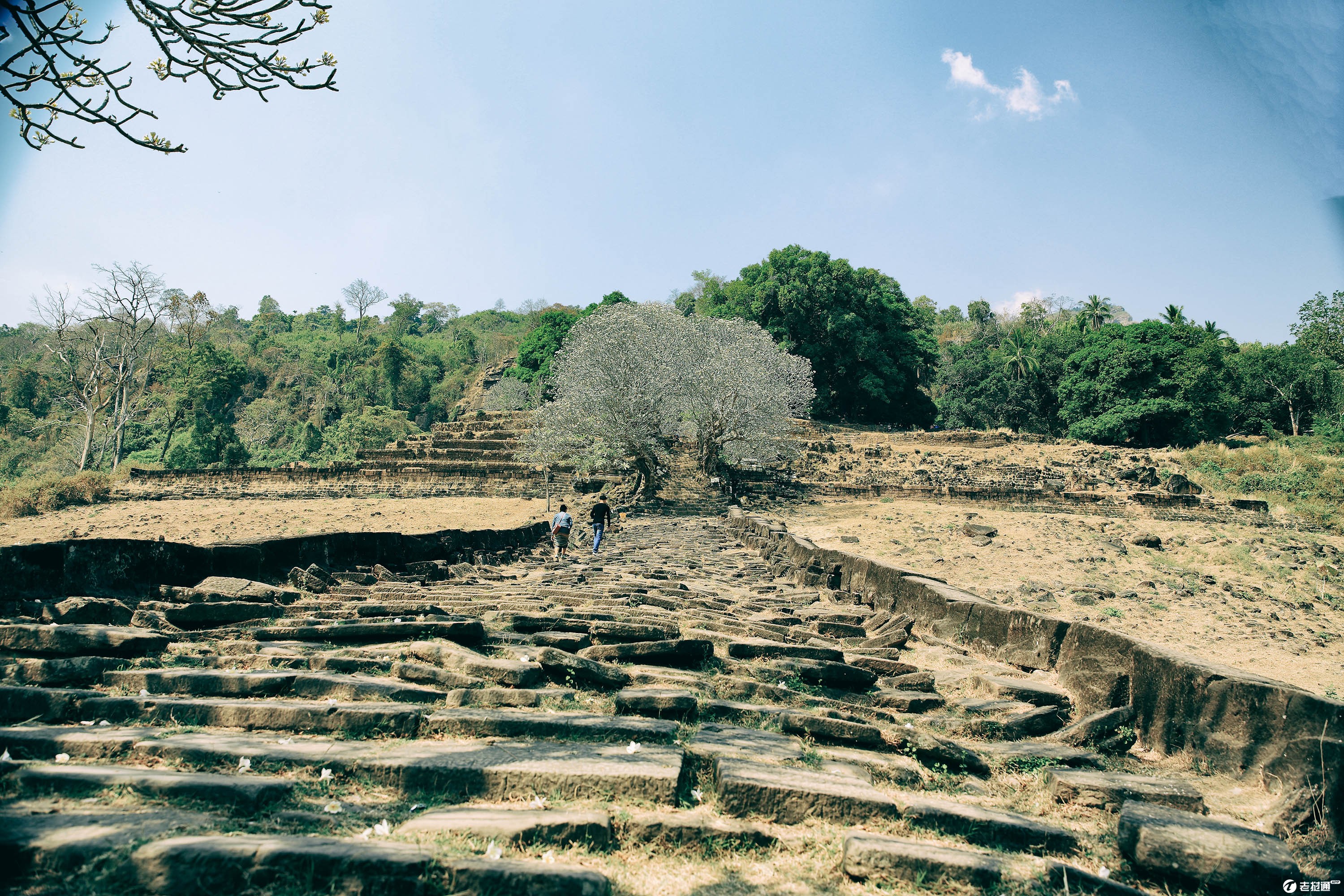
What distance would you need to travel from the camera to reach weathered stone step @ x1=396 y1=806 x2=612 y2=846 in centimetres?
202

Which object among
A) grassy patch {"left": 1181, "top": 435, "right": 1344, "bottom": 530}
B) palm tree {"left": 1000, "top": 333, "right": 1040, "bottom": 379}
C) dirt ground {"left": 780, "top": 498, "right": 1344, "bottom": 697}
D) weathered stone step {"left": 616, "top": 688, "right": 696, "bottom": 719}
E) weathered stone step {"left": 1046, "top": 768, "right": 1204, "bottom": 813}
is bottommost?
dirt ground {"left": 780, "top": 498, "right": 1344, "bottom": 697}

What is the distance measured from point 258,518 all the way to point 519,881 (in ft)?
77.7

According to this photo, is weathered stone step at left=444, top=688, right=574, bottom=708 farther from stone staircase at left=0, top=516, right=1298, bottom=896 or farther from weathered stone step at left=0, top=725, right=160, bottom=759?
weathered stone step at left=0, top=725, right=160, bottom=759

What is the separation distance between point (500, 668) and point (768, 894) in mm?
1726

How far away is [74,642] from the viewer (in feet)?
11.4

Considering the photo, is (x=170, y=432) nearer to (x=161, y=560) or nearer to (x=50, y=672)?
(x=161, y=560)

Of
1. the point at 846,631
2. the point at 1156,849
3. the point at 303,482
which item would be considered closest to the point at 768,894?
the point at 1156,849

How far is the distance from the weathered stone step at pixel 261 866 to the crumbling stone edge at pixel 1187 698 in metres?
3.08

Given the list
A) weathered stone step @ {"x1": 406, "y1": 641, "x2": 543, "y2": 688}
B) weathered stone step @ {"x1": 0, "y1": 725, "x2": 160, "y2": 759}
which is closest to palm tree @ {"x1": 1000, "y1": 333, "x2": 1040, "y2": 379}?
weathered stone step @ {"x1": 406, "y1": 641, "x2": 543, "y2": 688}

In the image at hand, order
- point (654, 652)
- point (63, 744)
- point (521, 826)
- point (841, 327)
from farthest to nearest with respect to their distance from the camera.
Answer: point (841, 327), point (654, 652), point (63, 744), point (521, 826)

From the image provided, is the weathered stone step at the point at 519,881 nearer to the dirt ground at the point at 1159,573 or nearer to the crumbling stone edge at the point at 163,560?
the crumbling stone edge at the point at 163,560

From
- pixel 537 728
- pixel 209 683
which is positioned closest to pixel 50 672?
pixel 209 683

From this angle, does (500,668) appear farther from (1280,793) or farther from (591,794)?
(1280,793)

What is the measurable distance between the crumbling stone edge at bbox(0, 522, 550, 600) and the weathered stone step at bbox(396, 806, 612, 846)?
4.39 metres
